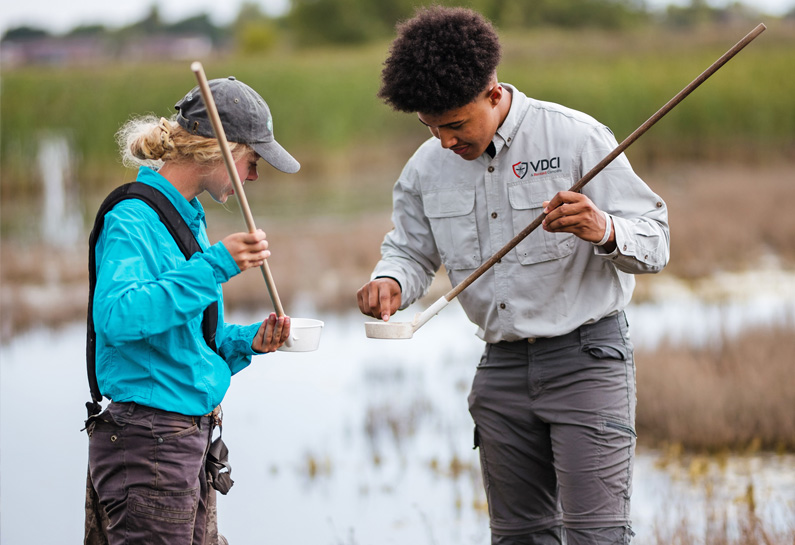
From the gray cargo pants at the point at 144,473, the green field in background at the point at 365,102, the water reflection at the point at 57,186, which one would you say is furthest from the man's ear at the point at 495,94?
the green field in background at the point at 365,102

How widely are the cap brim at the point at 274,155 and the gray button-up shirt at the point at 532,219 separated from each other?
0.57 m

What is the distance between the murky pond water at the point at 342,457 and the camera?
4629 mm

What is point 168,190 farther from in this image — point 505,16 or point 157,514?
point 505,16

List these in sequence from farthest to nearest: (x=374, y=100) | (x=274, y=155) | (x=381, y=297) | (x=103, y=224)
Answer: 1. (x=374, y=100)
2. (x=381, y=297)
3. (x=274, y=155)
4. (x=103, y=224)

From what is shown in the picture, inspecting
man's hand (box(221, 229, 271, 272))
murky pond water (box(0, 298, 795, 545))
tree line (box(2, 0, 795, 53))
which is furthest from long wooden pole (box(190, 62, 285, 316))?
tree line (box(2, 0, 795, 53))

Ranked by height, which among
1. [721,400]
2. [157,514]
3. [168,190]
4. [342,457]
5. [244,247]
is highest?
[168,190]

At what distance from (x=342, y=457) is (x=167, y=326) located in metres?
3.43

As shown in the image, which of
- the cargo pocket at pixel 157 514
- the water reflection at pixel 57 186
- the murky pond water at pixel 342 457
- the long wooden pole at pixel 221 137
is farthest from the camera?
the water reflection at pixel 57 186

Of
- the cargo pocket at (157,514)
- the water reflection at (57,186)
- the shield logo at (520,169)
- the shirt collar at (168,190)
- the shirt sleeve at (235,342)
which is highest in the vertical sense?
the water reflection at (57,186)

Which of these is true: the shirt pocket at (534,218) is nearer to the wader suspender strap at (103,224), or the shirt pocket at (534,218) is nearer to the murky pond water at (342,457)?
the wader suspender strap at (103,224)

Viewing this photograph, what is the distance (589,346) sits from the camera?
286 cm

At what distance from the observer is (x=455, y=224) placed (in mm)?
3053

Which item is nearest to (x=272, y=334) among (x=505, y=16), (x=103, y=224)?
(x=103, y=224)

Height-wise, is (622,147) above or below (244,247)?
above
